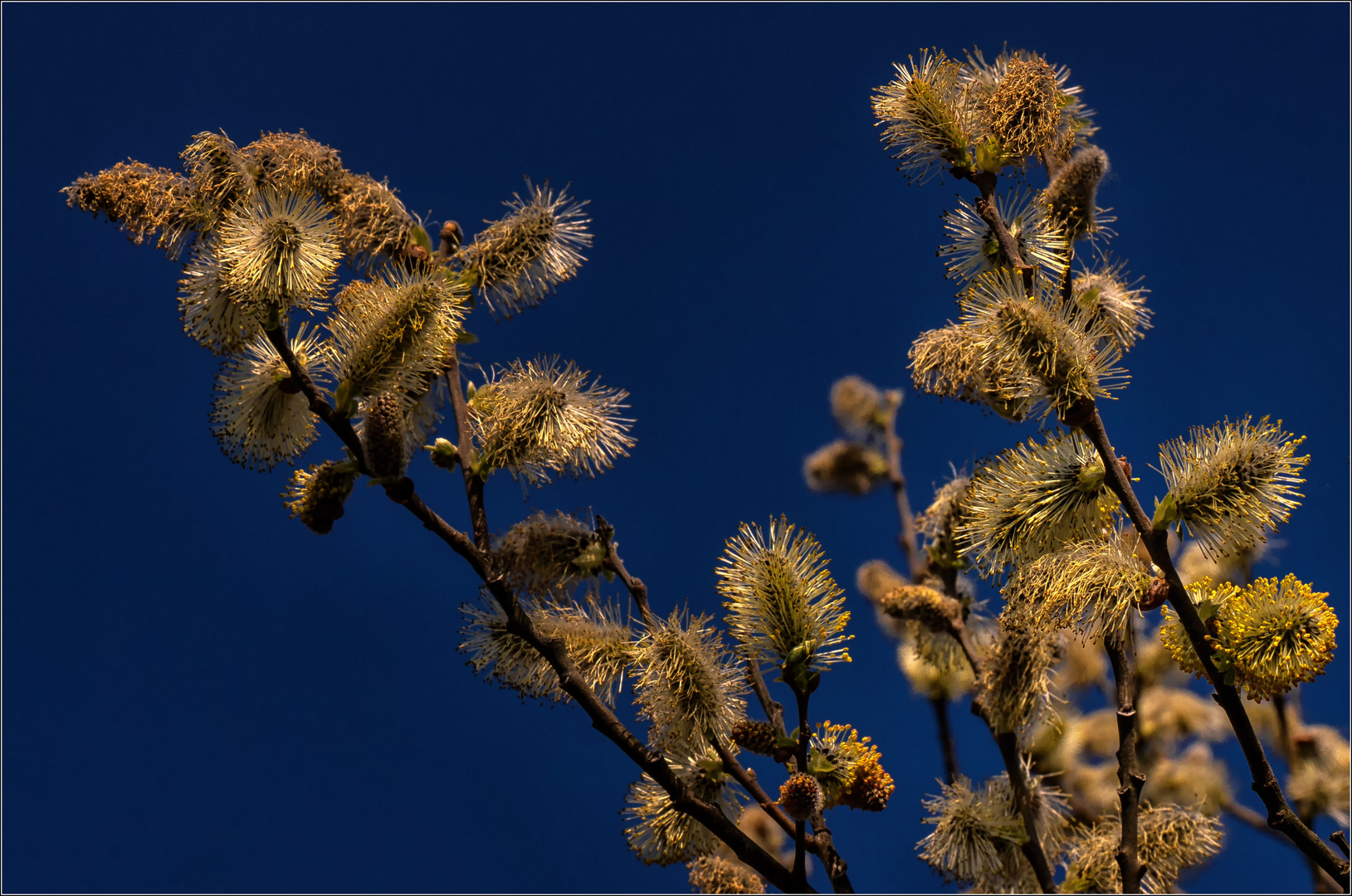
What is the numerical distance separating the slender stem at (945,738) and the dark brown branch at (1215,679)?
1.15 m

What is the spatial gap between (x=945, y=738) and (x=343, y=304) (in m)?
2.58

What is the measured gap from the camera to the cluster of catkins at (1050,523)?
217 centimetres

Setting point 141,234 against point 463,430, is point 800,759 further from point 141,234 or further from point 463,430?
point 141,234

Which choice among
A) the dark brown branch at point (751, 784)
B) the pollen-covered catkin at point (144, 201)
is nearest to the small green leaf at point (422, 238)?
the pollen-covered catkin at point (144, 201)

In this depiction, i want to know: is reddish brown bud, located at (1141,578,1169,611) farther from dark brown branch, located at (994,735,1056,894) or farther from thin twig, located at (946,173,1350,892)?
dark brown branch, located at (994,735,1056,894)

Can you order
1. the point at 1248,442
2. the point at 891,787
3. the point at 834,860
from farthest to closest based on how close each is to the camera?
the point at 834,860
the point at 891,787
the point at 1248,442

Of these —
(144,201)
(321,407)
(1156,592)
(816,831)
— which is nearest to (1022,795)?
(816,831)

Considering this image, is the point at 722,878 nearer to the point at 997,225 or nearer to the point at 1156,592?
the point at 1156,592

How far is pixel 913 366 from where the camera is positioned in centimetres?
302

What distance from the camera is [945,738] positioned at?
372 centimetres

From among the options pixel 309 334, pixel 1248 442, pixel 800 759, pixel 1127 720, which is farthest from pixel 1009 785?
pixel 309 334

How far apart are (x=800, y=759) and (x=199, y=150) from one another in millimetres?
2064

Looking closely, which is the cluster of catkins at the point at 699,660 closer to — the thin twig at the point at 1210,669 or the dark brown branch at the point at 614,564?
the dark brown branch at the point at 614,564

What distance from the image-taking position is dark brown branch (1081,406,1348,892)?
7.03 ft
